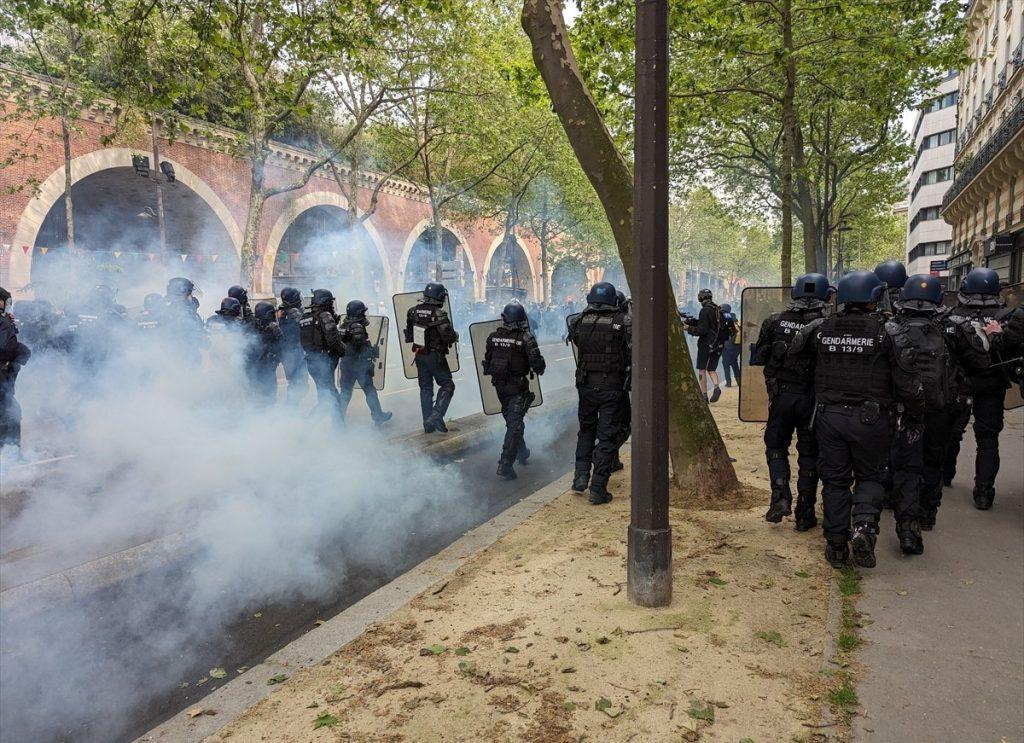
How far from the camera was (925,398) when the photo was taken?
432 centimetres

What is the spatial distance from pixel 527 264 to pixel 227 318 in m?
41.1

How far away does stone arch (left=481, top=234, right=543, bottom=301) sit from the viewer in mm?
41944

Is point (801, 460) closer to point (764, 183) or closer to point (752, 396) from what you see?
point (752, 396)

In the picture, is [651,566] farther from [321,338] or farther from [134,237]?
[134,237]

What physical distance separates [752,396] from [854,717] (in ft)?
14.2

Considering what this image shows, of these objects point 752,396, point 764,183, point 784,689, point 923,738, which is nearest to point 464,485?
point 752,396

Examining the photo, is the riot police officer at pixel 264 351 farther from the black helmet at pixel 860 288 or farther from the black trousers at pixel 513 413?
the black helmet at pixel 860 288

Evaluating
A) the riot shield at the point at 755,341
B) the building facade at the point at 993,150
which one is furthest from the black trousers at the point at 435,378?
A: the building facade at the point at 993,150

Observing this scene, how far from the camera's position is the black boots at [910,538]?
429cm

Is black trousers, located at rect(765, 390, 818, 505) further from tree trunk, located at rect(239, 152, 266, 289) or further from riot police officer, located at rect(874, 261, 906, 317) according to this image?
tree trunk, located at rect(239, 152, 266, 289)

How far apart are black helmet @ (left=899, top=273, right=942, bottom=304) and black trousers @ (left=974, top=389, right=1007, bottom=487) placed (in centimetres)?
124

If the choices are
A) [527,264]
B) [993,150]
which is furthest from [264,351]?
[527,264]

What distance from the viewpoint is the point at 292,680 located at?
2.88m

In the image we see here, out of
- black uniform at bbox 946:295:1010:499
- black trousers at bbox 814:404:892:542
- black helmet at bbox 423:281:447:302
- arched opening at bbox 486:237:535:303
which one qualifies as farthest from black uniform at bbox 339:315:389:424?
arched opening at bbox 486:237:535:303
